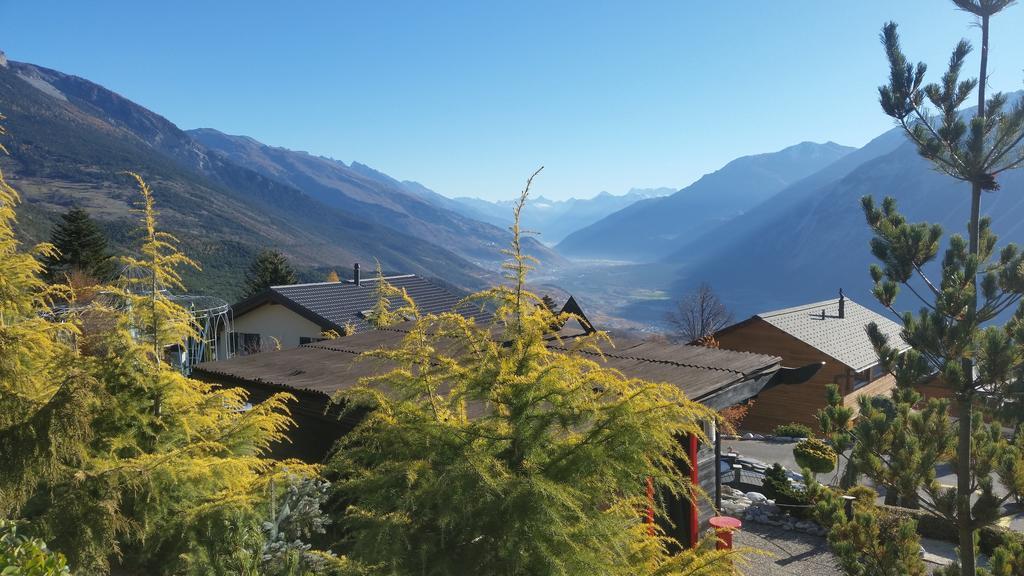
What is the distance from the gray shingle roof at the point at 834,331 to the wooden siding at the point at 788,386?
0.40 m

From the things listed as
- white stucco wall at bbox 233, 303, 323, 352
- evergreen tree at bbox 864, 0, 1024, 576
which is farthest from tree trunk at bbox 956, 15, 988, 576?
white stucco wall at bbox 233, 303, 323, 352

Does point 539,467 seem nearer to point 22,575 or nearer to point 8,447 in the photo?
point 22,575

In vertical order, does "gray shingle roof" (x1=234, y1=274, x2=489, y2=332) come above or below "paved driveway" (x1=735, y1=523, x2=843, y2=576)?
above

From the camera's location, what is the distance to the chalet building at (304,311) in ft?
74.5

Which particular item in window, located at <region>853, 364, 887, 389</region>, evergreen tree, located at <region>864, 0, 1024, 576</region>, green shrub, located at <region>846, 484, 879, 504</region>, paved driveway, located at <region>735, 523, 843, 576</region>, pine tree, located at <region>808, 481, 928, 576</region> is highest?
evergreen tree, located at <region>864, 0, 1024, 576</region>

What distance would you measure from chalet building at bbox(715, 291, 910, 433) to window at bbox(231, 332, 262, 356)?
74.4 ft

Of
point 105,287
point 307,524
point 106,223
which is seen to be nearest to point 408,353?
point 307,524

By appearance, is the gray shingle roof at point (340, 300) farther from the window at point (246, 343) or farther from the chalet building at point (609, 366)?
the chalet building at point (609, 366)

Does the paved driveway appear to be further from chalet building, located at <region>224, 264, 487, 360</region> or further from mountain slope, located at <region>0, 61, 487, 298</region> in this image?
mountain slope, located at <region>0, 61, 487, 298</region>

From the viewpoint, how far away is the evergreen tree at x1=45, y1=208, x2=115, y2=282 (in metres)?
31.7

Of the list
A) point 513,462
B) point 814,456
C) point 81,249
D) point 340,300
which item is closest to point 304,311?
point 340,300

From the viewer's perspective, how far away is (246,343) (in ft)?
84.5

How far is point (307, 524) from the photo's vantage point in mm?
5207

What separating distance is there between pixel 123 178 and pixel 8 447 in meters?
125
